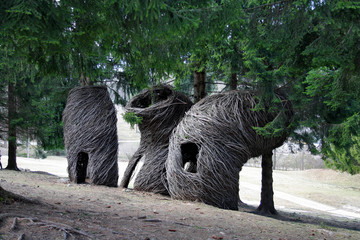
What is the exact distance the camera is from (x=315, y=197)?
599 inches

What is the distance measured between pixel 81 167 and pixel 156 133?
2.54 meters

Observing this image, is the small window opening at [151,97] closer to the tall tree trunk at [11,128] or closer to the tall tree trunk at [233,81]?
the tall tree trunk at [233,81]

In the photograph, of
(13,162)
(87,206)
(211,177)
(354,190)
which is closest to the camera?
(87,206)

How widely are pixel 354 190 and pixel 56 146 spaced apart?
51.3 ft

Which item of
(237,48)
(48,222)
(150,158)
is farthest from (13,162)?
(48,222)

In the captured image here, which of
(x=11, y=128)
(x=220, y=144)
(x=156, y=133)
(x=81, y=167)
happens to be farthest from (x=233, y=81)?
(x=11, y=128)

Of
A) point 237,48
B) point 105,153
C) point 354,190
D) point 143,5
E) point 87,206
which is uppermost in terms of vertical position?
point 237,48

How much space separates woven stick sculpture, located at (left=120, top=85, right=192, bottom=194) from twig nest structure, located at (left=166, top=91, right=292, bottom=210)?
114 centimetres

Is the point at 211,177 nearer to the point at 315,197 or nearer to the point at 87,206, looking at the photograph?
the point at 87,206

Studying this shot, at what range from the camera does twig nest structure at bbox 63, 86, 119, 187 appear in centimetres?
929

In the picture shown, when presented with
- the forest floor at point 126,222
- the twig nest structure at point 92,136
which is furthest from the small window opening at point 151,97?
the forest floor at point 126,222

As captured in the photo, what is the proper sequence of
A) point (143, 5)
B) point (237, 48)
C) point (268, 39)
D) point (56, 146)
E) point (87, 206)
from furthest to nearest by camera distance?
point (56, 146) → point (237, 48) → point (87, 206) → point (268, 39) → point (143, 5)

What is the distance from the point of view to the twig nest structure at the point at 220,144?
712 cm

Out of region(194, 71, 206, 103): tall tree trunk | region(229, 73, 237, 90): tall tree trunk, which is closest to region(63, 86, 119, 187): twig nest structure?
region(194, 71, 206, 103): tall tree trunk
